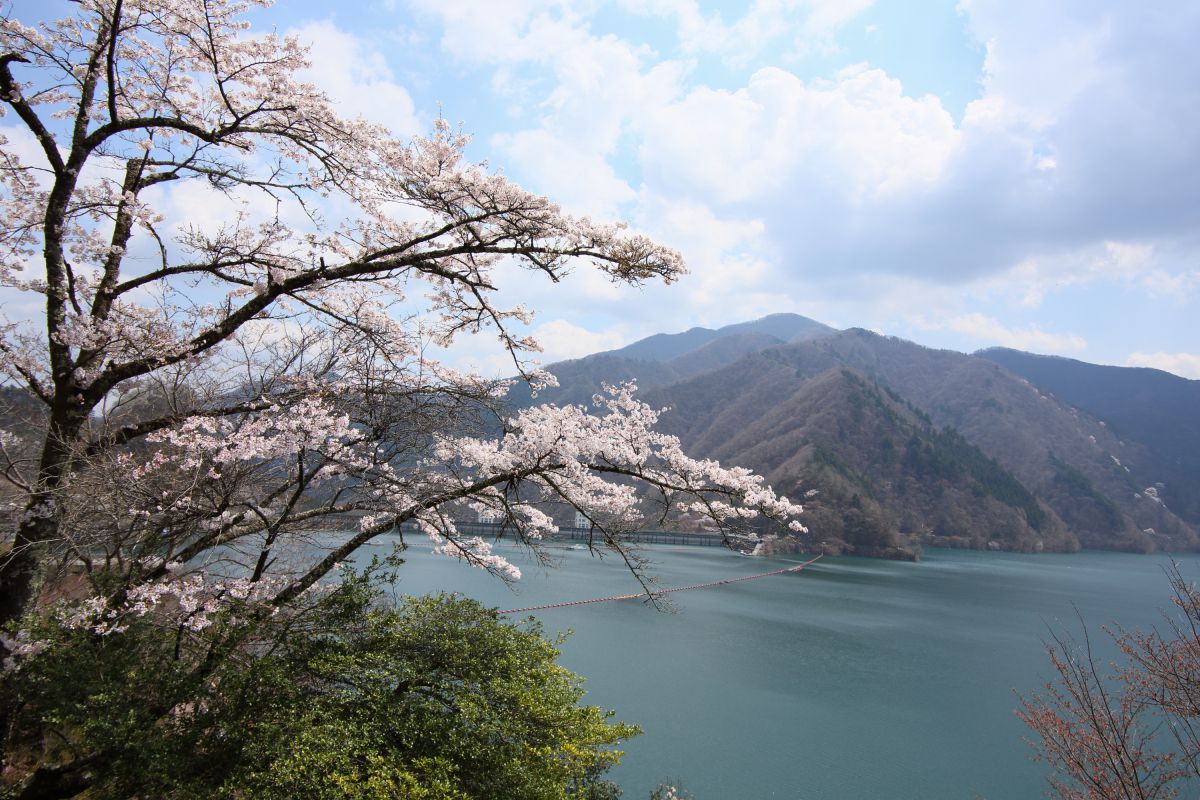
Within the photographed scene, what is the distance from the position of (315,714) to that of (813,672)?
14.6 meters

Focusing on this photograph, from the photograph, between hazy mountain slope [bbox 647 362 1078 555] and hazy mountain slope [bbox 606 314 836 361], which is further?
hazy mountain slope [bbox 606 314 836 361]

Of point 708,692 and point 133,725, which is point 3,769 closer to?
point 133,725

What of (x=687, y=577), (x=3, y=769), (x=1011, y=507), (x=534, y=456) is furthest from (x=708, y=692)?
(x=1011, y=507)

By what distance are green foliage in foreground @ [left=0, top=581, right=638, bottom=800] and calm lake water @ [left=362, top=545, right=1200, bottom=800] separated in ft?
6.23

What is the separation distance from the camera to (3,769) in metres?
3.57

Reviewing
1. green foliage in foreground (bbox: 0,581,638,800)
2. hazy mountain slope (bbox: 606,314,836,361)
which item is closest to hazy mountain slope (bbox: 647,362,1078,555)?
green foliage in foreground (bbox: 0,581,638,800)

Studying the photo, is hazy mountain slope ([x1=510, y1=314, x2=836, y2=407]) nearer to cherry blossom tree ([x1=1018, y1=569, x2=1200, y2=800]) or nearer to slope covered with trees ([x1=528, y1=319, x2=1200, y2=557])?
slope covered with trees ([x1=528, y1=319, x2=1200, y2=557])

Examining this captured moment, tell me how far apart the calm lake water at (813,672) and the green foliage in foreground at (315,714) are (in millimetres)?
1898

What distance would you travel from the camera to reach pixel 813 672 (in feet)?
50.1

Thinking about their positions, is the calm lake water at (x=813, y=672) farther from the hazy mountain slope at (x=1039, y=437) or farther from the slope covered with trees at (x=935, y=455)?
the hazy mountain slope at (x=1039, y=437)

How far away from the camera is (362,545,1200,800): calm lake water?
10008 mm

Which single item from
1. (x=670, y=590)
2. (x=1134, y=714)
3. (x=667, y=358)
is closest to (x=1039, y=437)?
(x=667, y=358)

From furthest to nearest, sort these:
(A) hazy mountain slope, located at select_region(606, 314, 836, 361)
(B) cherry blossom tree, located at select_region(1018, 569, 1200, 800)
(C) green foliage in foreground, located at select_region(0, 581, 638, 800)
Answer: (A) hazy mountain slope, located at select_region(606, 314, 836, 361) < (B) cherry blossom tree, located at select_region(1018, 569, 1200, 800) < (C) green foliage in foreground, located at select_region(0, 581, 638, 800)

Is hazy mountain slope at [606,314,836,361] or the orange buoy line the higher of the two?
hazy mountain slope at [606,314,836,361]
